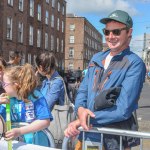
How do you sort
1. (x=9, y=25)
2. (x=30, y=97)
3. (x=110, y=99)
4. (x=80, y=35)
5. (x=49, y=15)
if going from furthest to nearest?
(x=80, y=35), (x=49, y=15), (x=9, y=25), (x=30, y=97), (x=110, y=99)

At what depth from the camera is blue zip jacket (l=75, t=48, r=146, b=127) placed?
253 centimetres

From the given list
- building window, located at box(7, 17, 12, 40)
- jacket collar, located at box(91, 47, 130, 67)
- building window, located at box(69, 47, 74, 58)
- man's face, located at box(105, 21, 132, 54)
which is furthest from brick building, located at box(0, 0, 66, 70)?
man's face, located at box(105, 21, 132, 54)

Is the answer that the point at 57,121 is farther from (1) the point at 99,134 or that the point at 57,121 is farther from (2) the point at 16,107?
(1) the point at 99,134

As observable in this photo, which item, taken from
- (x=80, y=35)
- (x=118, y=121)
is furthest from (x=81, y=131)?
(x=80, y=35)

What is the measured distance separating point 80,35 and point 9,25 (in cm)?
4932

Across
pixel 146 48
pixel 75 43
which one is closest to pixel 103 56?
pixel 146 48

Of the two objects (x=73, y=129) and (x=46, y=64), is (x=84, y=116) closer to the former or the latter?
(x=73, y=129)

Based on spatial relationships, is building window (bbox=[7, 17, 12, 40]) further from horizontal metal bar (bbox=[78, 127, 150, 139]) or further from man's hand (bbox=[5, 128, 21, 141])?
horizontal metal bar (bbox=[78, 127, 150, 139])

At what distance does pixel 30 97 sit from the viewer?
9.86 ft

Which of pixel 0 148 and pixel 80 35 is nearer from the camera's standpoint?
pixel 0 148

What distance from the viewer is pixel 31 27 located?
39812 millimetres

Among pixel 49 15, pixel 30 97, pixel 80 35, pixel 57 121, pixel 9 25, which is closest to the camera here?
pixel 30 97

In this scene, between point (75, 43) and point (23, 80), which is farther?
point (75, 43)

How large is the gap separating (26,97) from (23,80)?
0.47 feet
